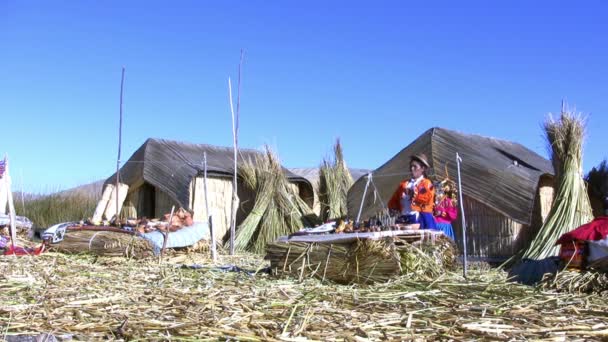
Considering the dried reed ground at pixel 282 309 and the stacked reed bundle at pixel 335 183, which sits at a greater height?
the stacked reed bundle at pixel 335 183

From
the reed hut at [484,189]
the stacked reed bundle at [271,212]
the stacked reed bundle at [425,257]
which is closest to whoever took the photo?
the stacked reed bundle at [425,257]

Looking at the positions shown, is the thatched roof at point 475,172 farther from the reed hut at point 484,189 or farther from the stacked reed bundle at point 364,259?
the stacked reed bundle at point 364,259

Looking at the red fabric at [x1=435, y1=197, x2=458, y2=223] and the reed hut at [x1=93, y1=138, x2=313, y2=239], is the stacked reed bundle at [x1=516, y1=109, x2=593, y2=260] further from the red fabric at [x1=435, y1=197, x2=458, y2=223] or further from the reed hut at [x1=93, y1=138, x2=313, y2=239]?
the reed hut at [x1=93, y1=138, x2=313, y2=239]

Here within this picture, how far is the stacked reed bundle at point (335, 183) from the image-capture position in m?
12.1

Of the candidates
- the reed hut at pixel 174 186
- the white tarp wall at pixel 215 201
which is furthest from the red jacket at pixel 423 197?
the white tarp wall at pixel 215 201

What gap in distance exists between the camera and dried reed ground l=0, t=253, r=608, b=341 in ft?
10.6

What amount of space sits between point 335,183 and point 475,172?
3470 mm

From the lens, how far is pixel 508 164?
970 cm

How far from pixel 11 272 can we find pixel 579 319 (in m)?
3.95

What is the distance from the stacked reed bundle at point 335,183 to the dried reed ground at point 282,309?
671 cm

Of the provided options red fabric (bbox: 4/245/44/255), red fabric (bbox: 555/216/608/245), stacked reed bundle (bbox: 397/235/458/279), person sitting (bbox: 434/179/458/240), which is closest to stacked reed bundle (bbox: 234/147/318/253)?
red fabric (bbox: 4/245/44/255)

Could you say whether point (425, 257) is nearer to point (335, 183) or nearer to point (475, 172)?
point (475, 172)

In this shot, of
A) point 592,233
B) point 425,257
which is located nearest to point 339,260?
point 425,257

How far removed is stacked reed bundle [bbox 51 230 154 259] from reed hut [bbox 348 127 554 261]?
2.70m
